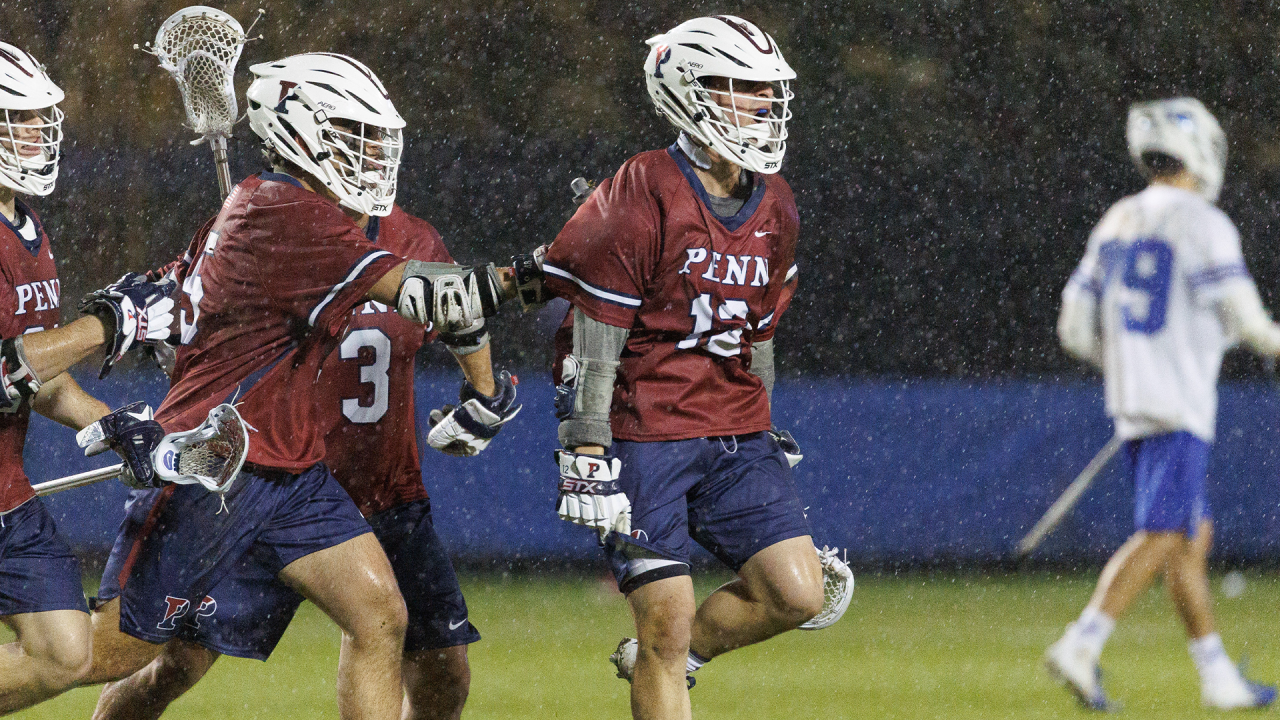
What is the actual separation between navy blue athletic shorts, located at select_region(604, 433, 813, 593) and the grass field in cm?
124

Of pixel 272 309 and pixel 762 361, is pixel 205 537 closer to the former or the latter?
pixel 272 309

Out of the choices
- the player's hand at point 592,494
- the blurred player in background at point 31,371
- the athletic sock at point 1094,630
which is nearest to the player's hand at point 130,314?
the blurred player in background at point 31,371

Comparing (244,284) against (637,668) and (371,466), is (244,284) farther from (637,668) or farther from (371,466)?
(637,668)

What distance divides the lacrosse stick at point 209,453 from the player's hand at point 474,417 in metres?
0.59

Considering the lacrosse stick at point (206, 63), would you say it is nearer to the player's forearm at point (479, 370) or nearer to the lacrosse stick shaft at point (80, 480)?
the lacrosse stick shaft at point (80, 480)

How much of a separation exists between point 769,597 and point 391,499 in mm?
956

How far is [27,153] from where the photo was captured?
147 inches

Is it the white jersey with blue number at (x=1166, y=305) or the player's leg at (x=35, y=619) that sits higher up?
the white jersey with blue number at (x=1166, y=305)

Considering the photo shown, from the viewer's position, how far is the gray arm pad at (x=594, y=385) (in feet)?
11.5

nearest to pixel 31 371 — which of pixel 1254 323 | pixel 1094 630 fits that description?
pixel 1094 630

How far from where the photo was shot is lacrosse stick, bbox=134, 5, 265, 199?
4.46 m

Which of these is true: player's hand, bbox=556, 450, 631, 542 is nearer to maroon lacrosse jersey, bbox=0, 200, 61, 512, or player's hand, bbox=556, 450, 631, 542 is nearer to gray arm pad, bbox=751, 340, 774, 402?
gray arm pad, bbox=751, 340, 774, 402

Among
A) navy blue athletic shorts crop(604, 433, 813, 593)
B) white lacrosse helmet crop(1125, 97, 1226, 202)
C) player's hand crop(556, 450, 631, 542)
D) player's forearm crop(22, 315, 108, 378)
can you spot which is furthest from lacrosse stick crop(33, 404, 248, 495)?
white lacrosse helmet crop(1125, 97, 1226, 202)

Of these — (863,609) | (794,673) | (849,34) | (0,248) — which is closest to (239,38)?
(0,248)
